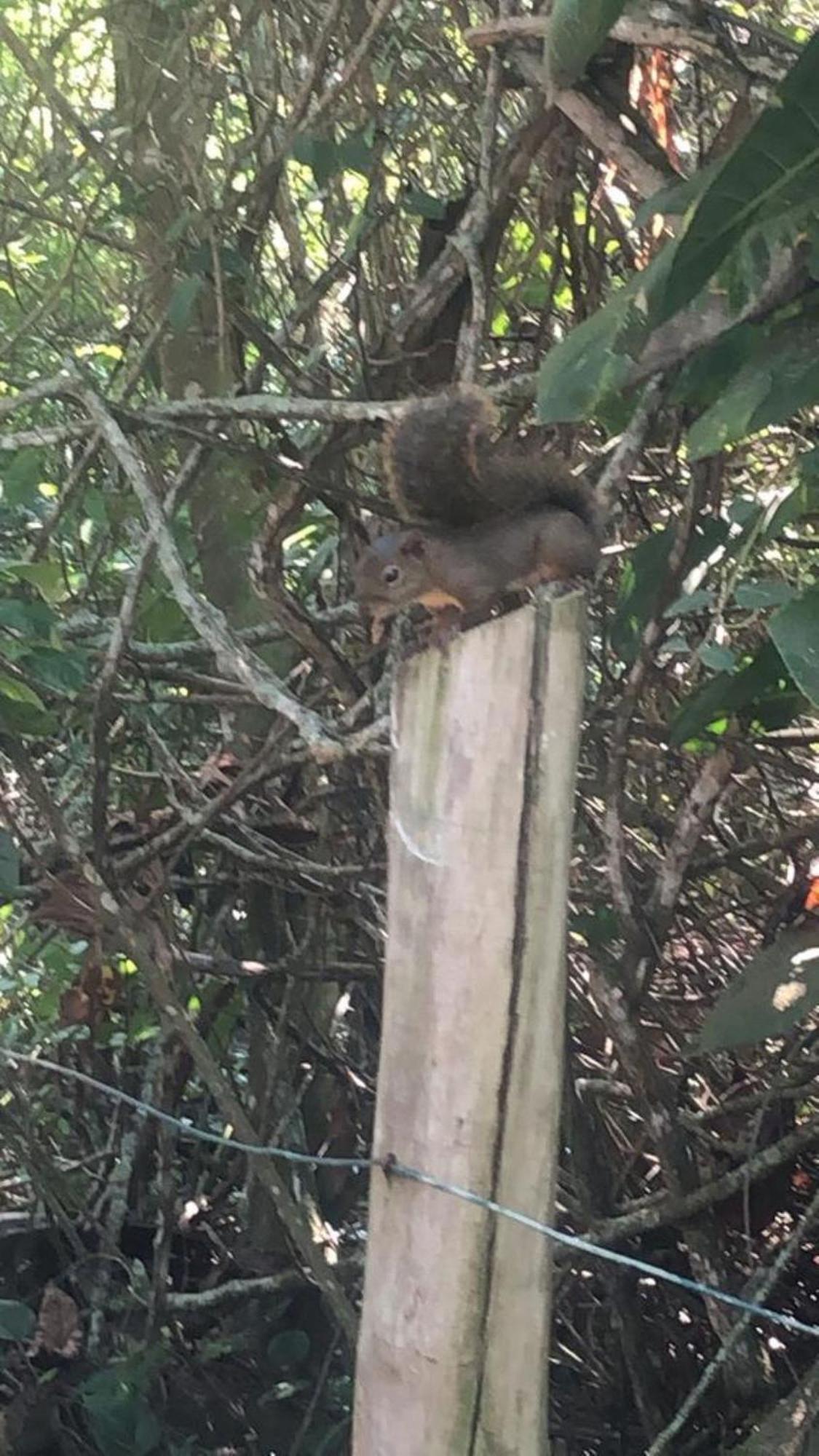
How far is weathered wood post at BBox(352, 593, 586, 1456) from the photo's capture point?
108cm

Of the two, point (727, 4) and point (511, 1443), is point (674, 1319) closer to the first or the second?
point (511, 1443)

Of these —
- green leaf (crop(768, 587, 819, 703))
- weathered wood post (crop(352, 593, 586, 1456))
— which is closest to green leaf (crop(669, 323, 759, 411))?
green leaf (crop(768, 587, 819, 703))

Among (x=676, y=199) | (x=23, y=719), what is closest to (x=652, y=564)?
(x=676, y=199)

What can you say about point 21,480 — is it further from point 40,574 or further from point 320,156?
point 320,156

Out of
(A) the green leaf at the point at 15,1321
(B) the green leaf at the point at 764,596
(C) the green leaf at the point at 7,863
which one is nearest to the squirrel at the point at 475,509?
(B) the green leaf at the point at 764,596

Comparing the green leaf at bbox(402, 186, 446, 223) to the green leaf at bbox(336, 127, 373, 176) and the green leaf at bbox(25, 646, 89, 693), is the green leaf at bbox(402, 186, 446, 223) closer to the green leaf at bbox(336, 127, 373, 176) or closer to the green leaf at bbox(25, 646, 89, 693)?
the green leaf at bbox(336, 127, 373, 176)

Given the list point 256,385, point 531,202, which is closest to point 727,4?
point 531,202

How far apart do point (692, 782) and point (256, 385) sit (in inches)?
34.7

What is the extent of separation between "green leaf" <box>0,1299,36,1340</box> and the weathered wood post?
1304 millimetres

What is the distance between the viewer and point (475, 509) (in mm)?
1684

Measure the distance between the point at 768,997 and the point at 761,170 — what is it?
887mm

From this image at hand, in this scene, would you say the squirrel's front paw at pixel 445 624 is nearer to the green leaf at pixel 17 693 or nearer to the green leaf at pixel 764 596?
the green leaf at pixel 764 596

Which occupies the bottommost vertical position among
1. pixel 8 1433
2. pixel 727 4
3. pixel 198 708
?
pixel 8 1433

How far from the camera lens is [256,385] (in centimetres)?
220
